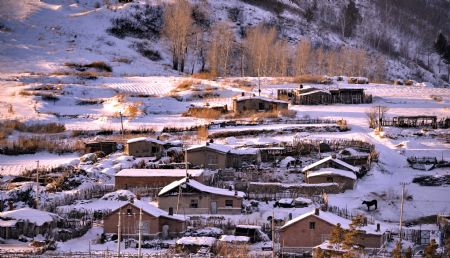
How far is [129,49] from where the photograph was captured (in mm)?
84938

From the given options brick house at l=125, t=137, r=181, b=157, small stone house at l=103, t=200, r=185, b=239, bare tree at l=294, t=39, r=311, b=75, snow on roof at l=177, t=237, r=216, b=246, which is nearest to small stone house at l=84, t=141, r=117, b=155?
brick house at l=125, t=137, r=181, b=157

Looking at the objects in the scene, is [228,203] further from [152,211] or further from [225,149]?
[225,149]

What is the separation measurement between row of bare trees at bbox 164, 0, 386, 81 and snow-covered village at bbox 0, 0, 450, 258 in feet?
0.83

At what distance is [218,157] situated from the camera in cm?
4316

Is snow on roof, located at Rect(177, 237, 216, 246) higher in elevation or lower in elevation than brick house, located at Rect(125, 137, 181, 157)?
lower

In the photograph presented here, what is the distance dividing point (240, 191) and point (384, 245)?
9.82 m

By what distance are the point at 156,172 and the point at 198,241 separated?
38.4 ft

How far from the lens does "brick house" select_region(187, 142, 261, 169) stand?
1695 inches

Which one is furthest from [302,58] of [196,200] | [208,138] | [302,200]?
[196,200]

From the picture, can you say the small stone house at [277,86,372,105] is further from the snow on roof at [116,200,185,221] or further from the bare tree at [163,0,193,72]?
the snow on roof at [116,200,185,221]

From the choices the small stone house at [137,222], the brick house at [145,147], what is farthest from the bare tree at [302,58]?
the small stone house at [137,222]

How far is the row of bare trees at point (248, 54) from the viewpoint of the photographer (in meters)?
81.5

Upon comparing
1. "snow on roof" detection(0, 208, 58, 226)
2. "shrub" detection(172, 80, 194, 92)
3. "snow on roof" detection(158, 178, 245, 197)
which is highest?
"shrub" detection(172, 80, 194, 92)

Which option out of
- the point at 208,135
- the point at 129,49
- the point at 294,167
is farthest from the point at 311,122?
the point at 129,49
